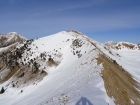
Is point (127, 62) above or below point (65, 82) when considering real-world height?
above

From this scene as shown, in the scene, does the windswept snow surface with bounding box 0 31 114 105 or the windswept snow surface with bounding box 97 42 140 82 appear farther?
the windswept snow surface with bounding box 97 42 140 82

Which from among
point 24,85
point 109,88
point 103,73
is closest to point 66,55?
point 24,85

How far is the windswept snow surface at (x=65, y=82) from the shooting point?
14.7 metres

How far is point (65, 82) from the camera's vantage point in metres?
24.4

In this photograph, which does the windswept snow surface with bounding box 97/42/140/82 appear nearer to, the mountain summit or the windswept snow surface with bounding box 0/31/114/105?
the mountain summit

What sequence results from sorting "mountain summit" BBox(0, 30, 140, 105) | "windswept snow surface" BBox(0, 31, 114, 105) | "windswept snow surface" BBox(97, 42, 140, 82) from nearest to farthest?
"windswept snow surface" BBox(0, 31, 114, 105) < "mountain summit" BBox(0, 30, 140, 105) < "windswept snow surface" BBox(97, 42, 140, 82)

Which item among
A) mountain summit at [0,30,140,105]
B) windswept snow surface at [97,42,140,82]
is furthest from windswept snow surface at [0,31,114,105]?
windswept snow surface at [97,42,140,82]

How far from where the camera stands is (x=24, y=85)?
3156 centimetres

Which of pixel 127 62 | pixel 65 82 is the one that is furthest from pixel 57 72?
pixel 127 62

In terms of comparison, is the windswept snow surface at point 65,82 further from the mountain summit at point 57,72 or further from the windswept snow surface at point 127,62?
the windswept snow surface at point 127,62

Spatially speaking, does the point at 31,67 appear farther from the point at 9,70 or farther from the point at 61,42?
the point at 61,42

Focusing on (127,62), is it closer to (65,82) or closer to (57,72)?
(57,72)

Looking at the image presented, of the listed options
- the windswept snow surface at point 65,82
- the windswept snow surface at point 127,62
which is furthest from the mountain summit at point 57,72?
the windswept snow surface at point 127,62

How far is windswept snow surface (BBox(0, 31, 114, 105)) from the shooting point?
14684mm
